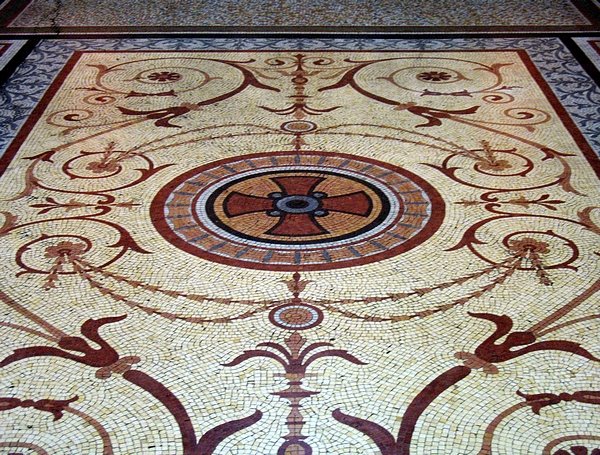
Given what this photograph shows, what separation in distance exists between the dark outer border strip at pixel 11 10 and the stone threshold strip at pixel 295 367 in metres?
3.54

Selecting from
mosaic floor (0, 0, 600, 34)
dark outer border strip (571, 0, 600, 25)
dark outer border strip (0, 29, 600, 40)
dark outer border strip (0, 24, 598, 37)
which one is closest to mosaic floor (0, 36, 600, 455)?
dark outer border strip (0, 29, 600, 40)

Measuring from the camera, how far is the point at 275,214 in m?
3.31

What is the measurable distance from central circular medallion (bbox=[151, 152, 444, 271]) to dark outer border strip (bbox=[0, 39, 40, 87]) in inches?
67.2

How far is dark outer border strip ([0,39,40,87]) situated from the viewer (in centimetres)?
473

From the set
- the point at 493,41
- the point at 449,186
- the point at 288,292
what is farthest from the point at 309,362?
the point at 493,41

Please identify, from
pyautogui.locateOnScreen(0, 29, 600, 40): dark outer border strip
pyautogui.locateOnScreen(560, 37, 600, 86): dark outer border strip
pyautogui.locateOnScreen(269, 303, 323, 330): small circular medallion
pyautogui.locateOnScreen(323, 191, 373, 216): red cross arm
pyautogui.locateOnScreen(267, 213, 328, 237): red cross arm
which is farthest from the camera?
pyautogui.locateOnScreen(0, 29, 600, 40): dark outer border strip

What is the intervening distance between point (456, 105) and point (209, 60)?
1.57 m

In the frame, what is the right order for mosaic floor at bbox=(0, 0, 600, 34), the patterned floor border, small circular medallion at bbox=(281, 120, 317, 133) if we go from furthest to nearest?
mosaic floor at bbox=(0, 0, 600, 34), the patterned floor border, small circular medallion at bbox=(281, 120, 317, 133)

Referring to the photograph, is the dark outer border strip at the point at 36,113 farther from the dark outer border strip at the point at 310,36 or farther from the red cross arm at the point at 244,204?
the red cross arm at the point at 244,204

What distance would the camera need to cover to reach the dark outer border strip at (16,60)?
4.73m

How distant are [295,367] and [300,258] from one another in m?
0.65

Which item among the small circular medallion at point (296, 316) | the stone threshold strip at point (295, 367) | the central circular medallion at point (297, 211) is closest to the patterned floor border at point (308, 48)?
the central circular medallion at point (297, 211)

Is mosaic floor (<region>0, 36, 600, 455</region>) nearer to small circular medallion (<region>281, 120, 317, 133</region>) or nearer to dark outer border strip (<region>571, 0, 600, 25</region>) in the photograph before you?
small circular medallion (<region>281, 120, 317, 133</region>)

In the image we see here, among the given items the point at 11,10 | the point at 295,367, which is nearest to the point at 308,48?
the point at 11,10
